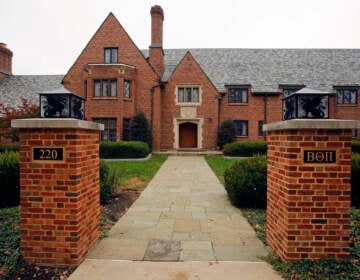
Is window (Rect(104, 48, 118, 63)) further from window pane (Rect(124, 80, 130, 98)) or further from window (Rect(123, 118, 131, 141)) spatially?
window (Rect(123, 118, 131, 141))

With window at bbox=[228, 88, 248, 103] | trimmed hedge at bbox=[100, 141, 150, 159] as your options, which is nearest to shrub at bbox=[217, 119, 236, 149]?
window at bbox=[228, 88, 248, 103]

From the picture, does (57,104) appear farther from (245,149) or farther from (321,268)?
(245,149)

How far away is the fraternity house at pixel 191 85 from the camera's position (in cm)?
1970

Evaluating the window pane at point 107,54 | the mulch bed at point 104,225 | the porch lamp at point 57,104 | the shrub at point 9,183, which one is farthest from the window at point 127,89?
the porch lamp at point 57,104

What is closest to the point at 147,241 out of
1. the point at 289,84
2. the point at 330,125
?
the point at 330,125

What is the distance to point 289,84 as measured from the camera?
73.0 feet

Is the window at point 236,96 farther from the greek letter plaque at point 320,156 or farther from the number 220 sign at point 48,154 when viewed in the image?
the number 220 sign at point 48,154

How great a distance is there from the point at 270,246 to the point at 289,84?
2082cm

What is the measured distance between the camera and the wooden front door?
22703 millimetres

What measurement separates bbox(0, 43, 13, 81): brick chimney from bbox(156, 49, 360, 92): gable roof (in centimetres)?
1631

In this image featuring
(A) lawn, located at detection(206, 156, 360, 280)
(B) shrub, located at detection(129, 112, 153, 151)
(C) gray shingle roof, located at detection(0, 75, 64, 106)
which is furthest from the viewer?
(C) gray shingle roof, located at detection(0, 75, 64, 106)

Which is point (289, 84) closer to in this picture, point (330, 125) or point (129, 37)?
point (129, 37)

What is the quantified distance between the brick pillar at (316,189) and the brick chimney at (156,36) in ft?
65.1

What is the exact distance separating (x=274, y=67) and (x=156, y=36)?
11003 millimetres
